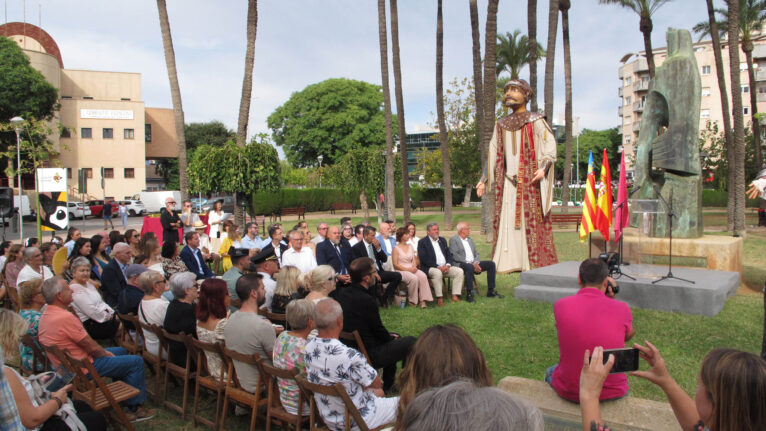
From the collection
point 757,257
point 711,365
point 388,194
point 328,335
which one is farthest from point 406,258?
point 388,194

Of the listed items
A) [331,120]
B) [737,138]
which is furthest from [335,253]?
[331,120]

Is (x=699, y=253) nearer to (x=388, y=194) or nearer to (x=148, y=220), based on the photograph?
(x=388, y=194)

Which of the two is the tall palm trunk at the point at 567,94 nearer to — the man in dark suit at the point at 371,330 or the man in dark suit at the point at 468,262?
the man in dark suit at the point at 468,262

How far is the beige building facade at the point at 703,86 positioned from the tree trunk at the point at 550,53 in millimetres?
33597

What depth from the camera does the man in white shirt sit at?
8055 mm

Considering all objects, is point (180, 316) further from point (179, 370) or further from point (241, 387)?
point (241, 387)

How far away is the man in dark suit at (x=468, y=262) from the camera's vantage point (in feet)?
27.7

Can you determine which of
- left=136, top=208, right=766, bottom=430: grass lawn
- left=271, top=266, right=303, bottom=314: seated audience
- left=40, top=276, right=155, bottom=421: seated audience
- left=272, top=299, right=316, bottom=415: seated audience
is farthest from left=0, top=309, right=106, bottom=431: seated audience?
left=271, top=266, right=303, bottom=314: seated audience

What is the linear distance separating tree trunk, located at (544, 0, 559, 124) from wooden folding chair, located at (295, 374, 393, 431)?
18.9 meters

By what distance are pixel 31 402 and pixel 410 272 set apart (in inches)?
223

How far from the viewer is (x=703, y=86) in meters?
57.3

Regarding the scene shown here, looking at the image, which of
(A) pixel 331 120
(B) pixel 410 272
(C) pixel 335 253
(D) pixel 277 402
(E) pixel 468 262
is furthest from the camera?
(A) pixel 331 120

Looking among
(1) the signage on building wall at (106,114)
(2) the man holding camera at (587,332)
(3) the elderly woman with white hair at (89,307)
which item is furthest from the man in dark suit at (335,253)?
(1) the signage on building wall at (106,114)

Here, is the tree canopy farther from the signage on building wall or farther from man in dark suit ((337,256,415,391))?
man in dark suit ((337,256,415,391))
